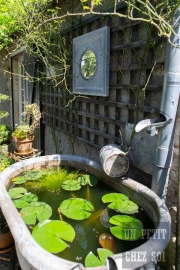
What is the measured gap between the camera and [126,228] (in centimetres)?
129

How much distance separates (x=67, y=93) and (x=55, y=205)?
1.80 meters

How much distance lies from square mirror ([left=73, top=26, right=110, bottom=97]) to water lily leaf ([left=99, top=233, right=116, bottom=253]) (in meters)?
1.36

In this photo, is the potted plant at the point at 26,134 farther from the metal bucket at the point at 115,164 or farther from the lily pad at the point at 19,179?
the metal bucket at the point at 115,164

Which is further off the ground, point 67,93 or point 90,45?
point 90,45

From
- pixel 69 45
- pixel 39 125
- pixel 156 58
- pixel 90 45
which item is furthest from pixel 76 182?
pixel 39 125

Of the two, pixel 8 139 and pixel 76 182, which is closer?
pixel 76 182

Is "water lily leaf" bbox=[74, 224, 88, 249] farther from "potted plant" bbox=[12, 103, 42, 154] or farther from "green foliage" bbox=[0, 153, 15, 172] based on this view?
"potted plant" bbox=[12, 103, 42, 154]

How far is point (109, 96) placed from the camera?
2.25 metres

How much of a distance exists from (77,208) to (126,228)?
1.17 ft

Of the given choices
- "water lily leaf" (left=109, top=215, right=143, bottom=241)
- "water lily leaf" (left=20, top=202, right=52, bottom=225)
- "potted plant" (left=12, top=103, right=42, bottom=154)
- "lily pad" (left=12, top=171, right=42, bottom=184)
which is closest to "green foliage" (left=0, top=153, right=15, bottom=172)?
"potted plant" (left=12, top=103, right=42, bottom=154)

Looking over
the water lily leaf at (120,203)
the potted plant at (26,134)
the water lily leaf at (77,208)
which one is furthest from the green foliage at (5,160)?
the water lily leaf at (120,203)

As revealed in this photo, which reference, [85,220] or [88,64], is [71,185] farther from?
[88,64]

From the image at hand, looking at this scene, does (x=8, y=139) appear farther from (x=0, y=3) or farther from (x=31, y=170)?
(x=31, y=170)

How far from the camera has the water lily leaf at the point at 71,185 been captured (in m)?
1.79
